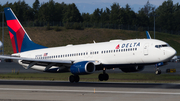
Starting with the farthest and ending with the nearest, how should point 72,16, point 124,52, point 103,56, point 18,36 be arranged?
1. point 72,16
2. point 18,36
3. point 103,56
4. point 124,52

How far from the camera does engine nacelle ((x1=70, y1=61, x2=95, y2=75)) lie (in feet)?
115

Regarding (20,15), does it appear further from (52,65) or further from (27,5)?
(52,65)

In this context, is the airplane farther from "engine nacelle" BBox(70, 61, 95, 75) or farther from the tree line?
the tree line

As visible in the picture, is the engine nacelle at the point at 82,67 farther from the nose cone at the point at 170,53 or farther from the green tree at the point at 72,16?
the green tree at the point at 72,16

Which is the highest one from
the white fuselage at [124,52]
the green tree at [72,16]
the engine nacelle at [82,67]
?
the green tree at [72,16]

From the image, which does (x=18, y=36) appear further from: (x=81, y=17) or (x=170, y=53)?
(x=81, y=17)

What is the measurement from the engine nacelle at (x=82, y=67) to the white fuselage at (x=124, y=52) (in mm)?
1896

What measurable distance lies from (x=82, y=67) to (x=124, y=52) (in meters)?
5.35

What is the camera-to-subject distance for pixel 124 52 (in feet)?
116

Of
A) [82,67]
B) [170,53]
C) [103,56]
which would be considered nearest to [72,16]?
[103,56]

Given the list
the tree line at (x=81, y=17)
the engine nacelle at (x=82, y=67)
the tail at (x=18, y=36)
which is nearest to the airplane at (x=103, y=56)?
the engine nacelle at (x=82, y=67)

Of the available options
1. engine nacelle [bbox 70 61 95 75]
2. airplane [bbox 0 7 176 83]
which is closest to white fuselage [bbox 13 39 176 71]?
airplane [bbox 0 7 176 83]

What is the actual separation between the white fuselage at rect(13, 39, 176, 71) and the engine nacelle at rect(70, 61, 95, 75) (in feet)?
6.22

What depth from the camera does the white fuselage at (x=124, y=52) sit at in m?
33.5
